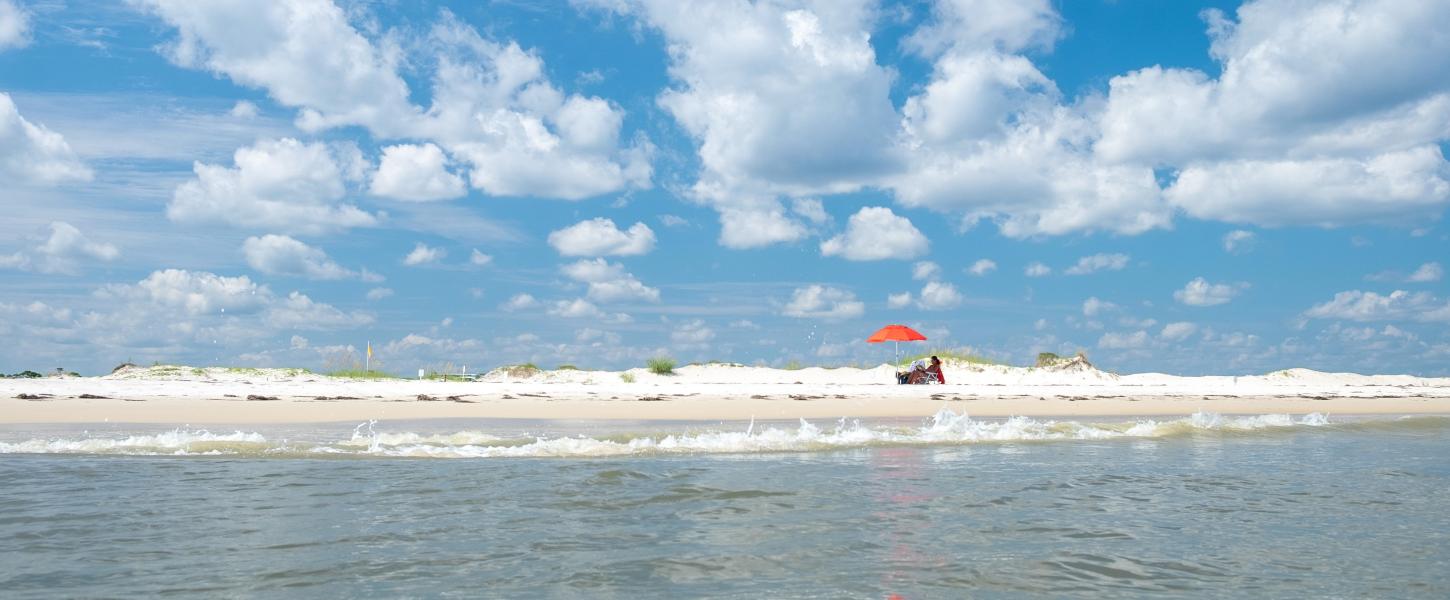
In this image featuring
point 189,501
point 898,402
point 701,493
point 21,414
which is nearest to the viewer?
point 189,501

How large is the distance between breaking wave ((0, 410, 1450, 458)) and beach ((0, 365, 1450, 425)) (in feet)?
9.68

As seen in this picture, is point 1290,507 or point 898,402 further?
point 898,402

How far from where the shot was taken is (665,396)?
22312 mm

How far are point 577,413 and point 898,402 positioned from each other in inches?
308

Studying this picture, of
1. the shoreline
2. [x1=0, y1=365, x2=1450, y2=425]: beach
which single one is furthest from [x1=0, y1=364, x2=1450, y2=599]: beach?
[x1=0, y1=365, x2=1450, y2=425]: beach

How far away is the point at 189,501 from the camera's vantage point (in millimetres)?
7629

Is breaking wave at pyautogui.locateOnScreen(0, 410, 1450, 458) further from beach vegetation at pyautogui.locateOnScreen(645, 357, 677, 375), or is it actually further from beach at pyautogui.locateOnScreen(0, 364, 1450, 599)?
beach vegetation at pyautogui.locateOnScreen(645, 357, 677, 375)

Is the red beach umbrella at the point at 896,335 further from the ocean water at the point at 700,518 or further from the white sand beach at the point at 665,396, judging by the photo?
the ocean water at the point at 700,518

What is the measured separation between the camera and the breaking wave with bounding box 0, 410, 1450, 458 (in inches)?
448

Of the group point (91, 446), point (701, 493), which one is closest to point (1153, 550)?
point (701, 493)

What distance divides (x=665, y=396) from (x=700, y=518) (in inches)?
602

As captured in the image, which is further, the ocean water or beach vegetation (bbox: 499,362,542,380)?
beach vegetation (bbox: 499,362,542,380)

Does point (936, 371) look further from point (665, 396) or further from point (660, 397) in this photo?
point (660, 397)

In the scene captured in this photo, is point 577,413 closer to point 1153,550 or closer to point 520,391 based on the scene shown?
point 520,391
